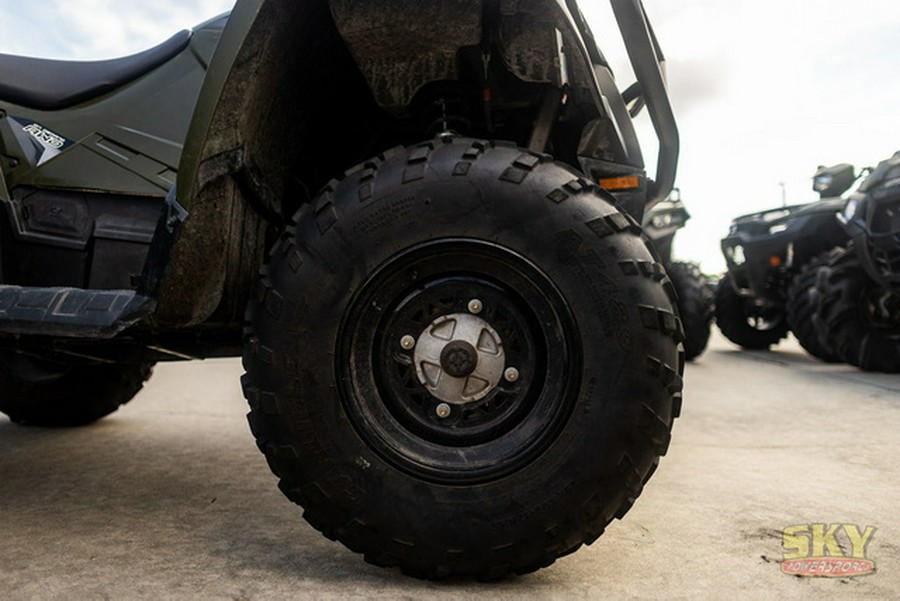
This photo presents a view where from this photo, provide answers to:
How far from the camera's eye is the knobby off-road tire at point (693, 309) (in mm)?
7242

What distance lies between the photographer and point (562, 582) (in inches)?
62.4

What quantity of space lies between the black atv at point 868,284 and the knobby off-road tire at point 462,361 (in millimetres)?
5225

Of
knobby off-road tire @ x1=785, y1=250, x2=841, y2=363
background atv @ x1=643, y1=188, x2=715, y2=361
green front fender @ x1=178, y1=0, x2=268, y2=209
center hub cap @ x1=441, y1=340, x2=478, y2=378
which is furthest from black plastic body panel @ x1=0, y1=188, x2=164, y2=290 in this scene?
knobby off-road tire @ x1=785, y1=250, x2=841, y2=363

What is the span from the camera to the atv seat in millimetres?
2424

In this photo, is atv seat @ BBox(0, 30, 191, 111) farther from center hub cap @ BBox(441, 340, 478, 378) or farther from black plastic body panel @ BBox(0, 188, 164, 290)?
center hub cap @ BBox(441, 340, 478, 378)

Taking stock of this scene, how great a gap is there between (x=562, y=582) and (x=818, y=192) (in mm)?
8166

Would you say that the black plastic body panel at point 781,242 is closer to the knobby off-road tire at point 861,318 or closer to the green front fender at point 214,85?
the knobby off-road tire at point 861,318

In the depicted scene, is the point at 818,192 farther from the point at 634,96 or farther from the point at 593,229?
the point at 593,229

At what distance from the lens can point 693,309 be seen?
724 cm

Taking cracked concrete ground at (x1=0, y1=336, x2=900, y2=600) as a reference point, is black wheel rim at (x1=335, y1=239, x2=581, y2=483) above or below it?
above

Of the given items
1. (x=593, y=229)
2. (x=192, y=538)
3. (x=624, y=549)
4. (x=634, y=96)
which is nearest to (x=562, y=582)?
(x=624, y=549)

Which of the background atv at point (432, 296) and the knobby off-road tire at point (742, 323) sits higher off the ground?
the background atv at point (432, 296)

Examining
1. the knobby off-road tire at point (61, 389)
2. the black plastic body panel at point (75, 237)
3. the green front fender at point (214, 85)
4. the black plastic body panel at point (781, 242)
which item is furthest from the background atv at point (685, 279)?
the green front fender at point (214, 85)

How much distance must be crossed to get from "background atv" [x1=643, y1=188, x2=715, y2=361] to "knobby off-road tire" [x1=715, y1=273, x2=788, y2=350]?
1277mm
